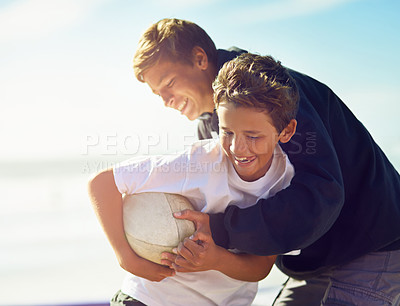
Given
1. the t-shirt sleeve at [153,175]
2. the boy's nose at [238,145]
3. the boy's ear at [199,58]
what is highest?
the boy's ear at [199,58]

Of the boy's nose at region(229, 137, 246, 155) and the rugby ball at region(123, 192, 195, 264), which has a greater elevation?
the boy's nose at region(229, 137, 246, 155)

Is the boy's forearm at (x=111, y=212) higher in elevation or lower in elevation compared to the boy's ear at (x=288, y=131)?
lower

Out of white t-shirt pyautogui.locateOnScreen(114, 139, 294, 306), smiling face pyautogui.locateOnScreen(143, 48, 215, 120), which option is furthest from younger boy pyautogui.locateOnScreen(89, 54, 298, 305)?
smiling face pyautogui.locateOnScreen(143, 48, 215, 120)

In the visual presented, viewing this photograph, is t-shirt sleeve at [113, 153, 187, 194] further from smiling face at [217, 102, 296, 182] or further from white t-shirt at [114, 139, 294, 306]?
smiling face at [217, 102, 296, 182]

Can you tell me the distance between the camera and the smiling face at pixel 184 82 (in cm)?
238

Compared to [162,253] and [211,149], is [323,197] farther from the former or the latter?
[162,253]

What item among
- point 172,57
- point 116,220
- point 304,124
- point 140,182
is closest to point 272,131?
point 304,124

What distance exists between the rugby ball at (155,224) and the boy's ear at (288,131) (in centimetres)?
40

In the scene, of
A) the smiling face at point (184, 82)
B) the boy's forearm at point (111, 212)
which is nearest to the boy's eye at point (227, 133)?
the boy's forearm at point (111, 212)

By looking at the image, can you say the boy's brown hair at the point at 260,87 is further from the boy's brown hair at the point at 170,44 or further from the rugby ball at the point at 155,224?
the boy's brown hair at the point at 170,44

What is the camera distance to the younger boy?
168cm

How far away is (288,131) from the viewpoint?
1.77m

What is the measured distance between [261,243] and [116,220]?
0.49 m

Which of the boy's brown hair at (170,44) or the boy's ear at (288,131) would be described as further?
the boy's brown hair at (170,44)
